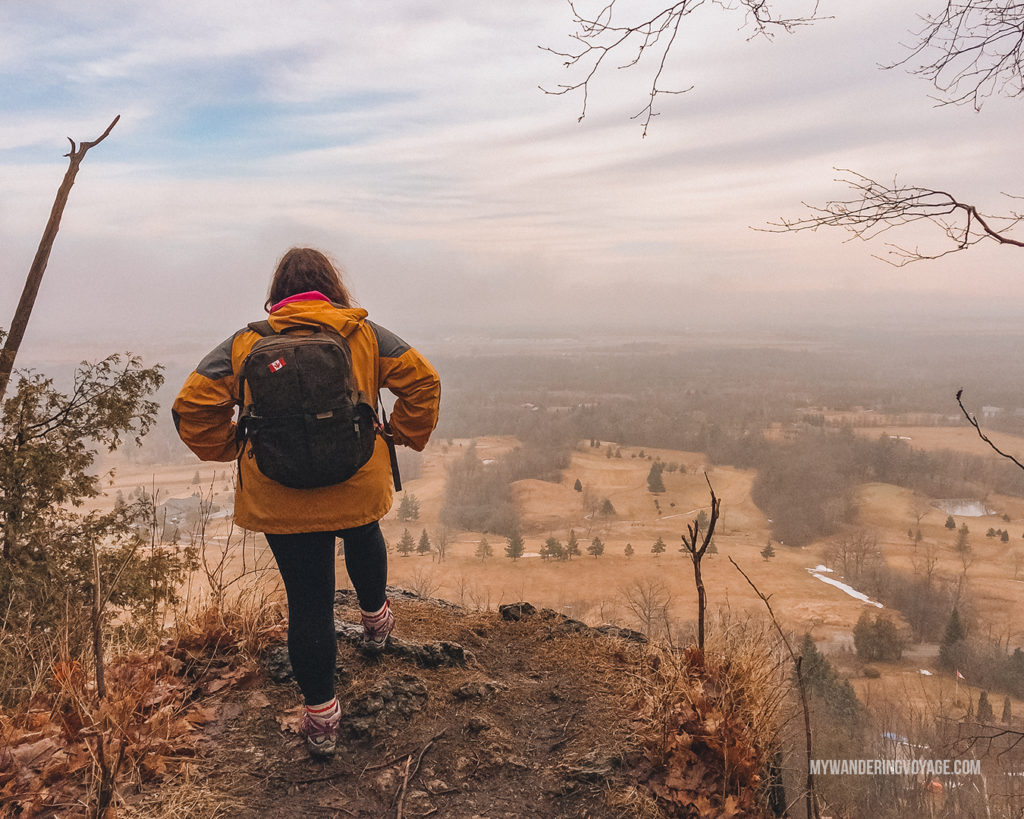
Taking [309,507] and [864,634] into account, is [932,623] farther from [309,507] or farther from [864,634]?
[309,507]

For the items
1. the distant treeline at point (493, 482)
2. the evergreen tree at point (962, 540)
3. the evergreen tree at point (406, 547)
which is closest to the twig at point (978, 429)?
the evergreen tree at point (406, 547)

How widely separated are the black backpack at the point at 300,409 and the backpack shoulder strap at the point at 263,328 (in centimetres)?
1

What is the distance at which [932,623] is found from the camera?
59156 mm

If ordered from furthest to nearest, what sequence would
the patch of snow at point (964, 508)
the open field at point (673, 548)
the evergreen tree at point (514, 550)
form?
the patch of snow at point (964, 508)
the evergreen tree at point (514, 550)
the open field at point (673, 548)

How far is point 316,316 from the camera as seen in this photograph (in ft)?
7.57

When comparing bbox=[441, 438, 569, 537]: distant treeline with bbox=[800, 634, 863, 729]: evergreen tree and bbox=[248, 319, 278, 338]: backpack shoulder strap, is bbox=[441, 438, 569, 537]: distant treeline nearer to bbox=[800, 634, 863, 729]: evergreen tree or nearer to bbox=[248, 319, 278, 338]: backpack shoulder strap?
bbox=[800, 634, 863, 729]: evergreen tree

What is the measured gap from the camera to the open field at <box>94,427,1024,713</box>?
52344 mm

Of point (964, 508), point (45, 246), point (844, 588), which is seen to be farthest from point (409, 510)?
point (964, 508)

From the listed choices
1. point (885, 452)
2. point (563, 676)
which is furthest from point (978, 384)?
point (563, 676)

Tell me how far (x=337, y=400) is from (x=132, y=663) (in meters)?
1.94

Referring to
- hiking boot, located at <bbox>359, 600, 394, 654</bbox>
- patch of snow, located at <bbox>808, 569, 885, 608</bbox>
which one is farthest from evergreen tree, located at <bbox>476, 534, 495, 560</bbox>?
hiking boot, located at <bbox>359, 600, 394, 654</bbox>

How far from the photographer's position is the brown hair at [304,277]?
2.47 m

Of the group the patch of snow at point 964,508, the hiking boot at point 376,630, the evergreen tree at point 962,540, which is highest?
the hiking boot at point 376,630

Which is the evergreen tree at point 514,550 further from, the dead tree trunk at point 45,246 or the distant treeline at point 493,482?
the dead tree trunk at point 45,246
